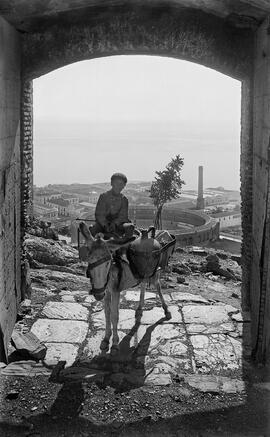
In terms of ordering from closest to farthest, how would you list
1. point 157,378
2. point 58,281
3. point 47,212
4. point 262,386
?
point 262,386
point 157,378
point 58,281
point 47,212

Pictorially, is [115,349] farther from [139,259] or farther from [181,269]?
[181,269]

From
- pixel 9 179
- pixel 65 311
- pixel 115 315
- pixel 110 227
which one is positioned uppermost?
pixel 9 179

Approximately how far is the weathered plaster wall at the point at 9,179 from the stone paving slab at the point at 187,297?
2667 mm

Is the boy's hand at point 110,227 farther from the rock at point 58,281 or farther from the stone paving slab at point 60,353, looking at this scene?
the rock at point 58,281

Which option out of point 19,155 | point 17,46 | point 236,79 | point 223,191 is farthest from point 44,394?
point 223,191

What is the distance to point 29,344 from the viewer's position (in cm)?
591

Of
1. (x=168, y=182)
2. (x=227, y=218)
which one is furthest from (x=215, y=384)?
(x=227, y=218)

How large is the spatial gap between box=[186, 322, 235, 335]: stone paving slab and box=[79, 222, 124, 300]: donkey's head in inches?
83.0

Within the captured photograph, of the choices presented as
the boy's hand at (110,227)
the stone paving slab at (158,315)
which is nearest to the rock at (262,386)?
the stone paving slab at (158,315)

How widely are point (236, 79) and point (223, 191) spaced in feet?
151

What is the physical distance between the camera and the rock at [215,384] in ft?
16.7

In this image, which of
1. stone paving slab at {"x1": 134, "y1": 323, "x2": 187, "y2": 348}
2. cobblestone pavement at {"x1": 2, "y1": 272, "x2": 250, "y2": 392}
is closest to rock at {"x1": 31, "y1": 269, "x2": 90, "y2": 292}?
cobblestone pavement at {"x1": 2, "y1": 272, "x2": 250, "y2": 392}

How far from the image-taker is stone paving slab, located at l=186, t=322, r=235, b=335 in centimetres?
659

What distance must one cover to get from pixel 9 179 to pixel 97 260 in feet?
6.25
